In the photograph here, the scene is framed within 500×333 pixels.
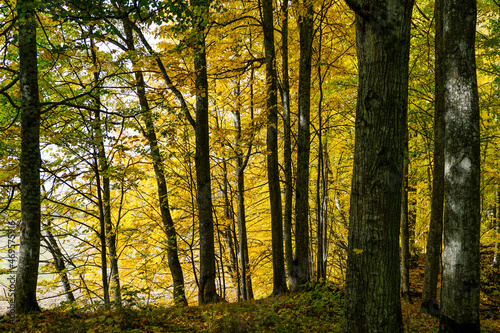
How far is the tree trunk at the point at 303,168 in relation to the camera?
267 inches

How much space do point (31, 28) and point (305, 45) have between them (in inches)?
206

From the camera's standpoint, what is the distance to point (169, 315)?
Answer: 16.1ft

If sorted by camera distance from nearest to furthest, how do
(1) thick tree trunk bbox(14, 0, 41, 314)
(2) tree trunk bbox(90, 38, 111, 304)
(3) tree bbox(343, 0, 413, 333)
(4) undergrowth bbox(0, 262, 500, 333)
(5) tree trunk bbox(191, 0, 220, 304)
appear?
(3) tree bbox(343, 0, 413, 333), (4) undergrowth bbox(0, 262, 500, 333), (1) thick tree trunk bbox(14, 0, 41, 314), (5) tree trunk bbox(191, 0, 220, 304), (2) tree trunk bbox(90, 38, 111, 304)

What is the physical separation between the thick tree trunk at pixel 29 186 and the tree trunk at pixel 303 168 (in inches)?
190

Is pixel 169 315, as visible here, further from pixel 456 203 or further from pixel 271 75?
pixel 271 75

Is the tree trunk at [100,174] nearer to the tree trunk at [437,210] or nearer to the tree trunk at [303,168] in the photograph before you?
the tree trunk at [303,168]

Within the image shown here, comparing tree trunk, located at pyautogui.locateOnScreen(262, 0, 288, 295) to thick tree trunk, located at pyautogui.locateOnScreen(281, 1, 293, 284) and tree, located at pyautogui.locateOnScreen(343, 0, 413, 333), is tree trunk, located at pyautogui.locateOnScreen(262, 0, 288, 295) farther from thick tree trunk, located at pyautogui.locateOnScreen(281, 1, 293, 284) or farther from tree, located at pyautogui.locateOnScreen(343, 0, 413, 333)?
tree, located at pyautogui.locateOnScreen(343, 0, 413, 333)

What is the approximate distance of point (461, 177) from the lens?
3.71 metres

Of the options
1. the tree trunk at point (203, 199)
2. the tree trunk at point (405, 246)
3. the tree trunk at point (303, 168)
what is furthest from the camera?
the tree trunk at point (405, 246)

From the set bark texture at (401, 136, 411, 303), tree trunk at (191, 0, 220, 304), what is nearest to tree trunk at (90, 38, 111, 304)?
tree trunk at (191, 0, 220, 304)

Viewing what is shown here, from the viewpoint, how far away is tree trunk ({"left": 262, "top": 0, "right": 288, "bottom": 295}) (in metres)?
6.98

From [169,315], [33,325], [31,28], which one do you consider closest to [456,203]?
[169,315]

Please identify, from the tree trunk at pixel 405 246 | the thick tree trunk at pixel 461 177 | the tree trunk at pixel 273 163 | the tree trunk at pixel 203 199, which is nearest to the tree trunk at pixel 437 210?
the tree trunk at pixel 405 246

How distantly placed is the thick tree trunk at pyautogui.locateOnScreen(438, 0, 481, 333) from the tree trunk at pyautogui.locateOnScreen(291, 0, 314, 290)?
10.7 feet
